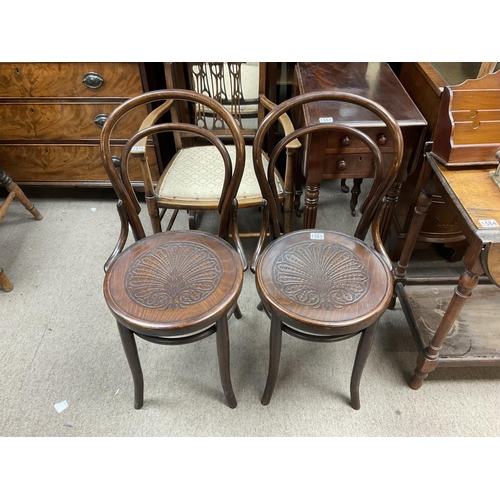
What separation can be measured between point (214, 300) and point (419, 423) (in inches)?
34.6

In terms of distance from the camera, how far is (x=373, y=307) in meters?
1.10

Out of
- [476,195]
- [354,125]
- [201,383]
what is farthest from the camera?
[201,383]

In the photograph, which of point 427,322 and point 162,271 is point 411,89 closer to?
point 427,322

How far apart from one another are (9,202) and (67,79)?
2.23 feet

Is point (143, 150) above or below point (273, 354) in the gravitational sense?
above

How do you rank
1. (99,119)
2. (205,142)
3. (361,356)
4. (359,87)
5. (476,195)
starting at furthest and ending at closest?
(205,142), (99,119), (359,87), (361,356), (476,195)

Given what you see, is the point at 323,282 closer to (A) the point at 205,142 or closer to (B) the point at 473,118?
(B) the point at 473,118

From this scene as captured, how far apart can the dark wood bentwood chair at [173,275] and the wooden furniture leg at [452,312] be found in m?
0.64

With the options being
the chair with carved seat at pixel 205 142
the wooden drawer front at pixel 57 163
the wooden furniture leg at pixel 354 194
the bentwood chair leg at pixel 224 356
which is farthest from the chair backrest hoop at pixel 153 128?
the wooden furniture leg at pixel 354 194

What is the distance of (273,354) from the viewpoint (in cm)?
126

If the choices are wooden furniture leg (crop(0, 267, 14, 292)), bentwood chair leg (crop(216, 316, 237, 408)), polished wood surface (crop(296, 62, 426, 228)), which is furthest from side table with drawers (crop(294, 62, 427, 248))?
wooden furniture leg (crop(0, 267, 14, 292))

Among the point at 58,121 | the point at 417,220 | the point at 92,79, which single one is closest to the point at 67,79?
the point at 92,79

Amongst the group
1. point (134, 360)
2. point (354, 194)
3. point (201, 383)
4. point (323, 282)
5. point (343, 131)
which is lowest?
point (201, 383)

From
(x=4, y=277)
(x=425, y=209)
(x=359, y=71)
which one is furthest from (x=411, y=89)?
(x=4, y=277)
